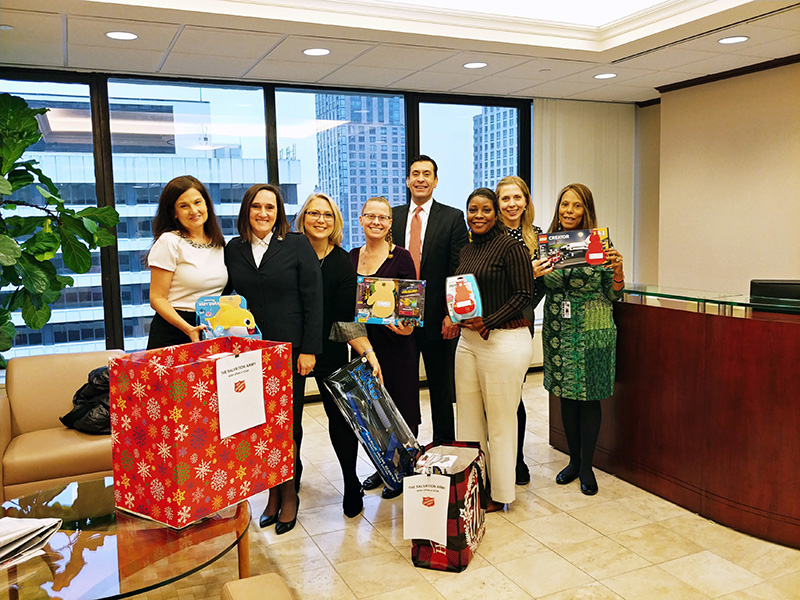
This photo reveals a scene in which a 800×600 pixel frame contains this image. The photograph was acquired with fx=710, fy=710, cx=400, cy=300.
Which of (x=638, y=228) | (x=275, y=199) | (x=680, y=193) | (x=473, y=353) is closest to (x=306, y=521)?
(x=473, y=353)

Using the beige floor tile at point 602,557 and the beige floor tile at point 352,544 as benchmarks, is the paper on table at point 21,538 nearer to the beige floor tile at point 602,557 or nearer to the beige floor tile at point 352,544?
the beige floor tile at point 352,544

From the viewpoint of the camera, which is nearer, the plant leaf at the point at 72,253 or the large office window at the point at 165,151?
the plant leaf at the point at 72,253

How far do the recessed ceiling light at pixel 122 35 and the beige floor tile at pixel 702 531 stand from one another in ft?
12.7

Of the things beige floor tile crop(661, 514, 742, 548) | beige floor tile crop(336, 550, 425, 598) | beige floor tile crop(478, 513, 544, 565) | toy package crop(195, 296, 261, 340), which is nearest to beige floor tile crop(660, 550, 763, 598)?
beige floor tile crop(661, 514, 742, 548)

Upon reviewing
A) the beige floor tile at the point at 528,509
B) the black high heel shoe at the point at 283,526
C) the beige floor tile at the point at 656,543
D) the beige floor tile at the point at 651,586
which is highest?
the black high heel shoe at the point at 283,526

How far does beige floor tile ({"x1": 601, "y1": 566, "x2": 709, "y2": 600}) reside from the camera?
2.72 metres

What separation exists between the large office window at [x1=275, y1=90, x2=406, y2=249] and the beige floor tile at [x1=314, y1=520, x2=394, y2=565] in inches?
128

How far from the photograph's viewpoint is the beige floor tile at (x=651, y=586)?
2.72m

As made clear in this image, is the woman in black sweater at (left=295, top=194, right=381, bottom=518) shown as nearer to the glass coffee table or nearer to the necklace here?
the necklace

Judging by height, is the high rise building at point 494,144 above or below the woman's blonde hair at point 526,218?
above

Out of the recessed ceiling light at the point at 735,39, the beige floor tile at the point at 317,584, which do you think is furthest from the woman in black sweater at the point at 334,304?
the recessed ceiling light at the point at 735,39

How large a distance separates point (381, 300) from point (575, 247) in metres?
0.98

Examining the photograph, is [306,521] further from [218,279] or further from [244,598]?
[244,598]

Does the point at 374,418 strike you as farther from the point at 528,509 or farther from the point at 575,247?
the point at 575,247
